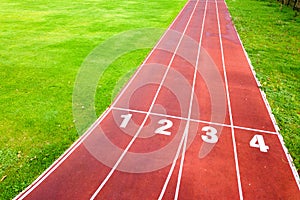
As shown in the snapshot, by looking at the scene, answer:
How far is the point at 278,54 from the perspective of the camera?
16.3 m

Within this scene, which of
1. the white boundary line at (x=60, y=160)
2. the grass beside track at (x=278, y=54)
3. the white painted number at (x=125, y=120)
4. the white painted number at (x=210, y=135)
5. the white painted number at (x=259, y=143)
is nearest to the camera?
the white boundary line at (x=60, y=160)

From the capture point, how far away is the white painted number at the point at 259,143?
834cm

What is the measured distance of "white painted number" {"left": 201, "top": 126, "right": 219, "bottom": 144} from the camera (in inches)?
338

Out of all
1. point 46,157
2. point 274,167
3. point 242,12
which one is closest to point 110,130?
point 46,157

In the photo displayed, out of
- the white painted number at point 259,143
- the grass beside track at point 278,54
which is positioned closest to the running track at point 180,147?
the white painted number at point 259,143

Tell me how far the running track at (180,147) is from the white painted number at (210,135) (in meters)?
0.03

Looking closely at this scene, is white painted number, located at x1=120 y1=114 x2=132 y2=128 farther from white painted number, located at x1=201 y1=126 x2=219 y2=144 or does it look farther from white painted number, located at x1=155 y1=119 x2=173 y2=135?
white painted number, located at x1=201 y1=126 x2=219 y2=144

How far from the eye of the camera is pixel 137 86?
11781mm

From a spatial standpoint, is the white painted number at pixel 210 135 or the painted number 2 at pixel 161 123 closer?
the white painted number at pixel 210 135

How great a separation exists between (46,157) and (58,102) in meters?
3.29

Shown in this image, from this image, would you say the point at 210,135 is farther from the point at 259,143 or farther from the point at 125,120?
the point at 125,120

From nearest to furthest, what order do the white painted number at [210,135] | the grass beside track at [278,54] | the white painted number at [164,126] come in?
the white painted number at [210,135] < the white painted number at [164,126] < the grass beside track at [278,54]

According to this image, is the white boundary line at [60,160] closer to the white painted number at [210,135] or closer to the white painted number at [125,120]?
the white painted number at [125,120]

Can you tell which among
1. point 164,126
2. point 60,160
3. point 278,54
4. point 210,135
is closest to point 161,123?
point 164,126
